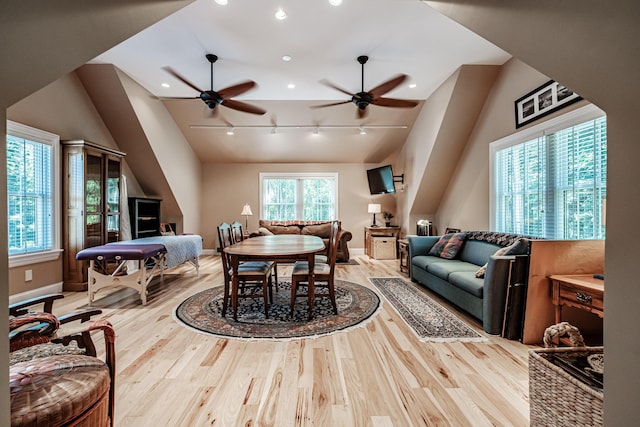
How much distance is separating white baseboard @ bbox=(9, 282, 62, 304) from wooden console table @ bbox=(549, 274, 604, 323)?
5508 millimetres

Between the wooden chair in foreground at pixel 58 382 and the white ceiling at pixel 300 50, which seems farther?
the white ceiling at pixel 300 50

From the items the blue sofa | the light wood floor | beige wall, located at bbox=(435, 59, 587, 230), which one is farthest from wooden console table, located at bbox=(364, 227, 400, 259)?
the light wood floor

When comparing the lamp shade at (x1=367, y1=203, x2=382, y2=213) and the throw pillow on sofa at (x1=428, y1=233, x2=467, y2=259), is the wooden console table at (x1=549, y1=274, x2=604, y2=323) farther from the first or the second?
the lamp shade at (x1=367, y1=203, x2=382, y2=213)

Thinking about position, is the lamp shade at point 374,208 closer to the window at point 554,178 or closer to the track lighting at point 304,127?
the track lighting at point 304,127

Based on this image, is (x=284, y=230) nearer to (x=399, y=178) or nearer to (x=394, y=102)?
(x=399, y=178)

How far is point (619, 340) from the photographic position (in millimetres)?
862

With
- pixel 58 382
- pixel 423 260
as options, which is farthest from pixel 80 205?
pixel 423 260

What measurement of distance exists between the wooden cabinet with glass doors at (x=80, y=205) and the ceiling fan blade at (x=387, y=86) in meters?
4.06

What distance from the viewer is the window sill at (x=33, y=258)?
318cm

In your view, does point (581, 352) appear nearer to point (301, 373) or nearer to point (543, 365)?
point (543, 365)

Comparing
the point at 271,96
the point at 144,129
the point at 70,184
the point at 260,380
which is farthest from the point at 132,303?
the point at 271,96

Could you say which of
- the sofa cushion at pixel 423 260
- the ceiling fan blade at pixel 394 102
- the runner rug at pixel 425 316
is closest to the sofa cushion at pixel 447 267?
the sofa cushion at pixel 423 260

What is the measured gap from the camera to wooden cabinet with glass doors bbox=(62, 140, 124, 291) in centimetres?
381

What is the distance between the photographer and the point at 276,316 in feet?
9.47
